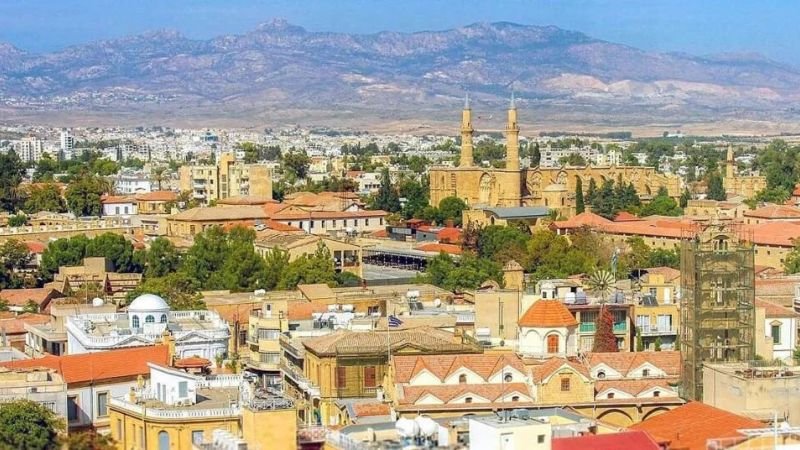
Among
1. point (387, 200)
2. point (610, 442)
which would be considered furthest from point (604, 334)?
point (387, 200)

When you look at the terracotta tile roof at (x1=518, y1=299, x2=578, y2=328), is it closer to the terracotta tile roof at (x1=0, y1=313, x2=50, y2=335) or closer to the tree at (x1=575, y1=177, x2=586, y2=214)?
the terracotta tile roof at (x1=0, y1=313, x2=50, y2=335)

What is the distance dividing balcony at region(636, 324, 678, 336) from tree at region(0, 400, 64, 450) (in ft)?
54.5

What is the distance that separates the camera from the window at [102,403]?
31.0m

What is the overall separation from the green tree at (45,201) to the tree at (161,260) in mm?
29008

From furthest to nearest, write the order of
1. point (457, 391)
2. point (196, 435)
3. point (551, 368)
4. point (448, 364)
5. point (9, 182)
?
point (9, 182) → point (448, 364) → point (551, 368) → point (457, 391) → point (196, 435)

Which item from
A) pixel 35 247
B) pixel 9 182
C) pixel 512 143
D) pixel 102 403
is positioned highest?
pixel 512 143

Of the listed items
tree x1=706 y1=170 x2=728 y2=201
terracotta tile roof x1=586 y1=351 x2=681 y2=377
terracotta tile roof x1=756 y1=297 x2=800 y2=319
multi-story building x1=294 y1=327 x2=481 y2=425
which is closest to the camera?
multi-story building x1=294 y1=327 x2=481 y2=425

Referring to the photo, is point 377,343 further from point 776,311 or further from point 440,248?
point 440,248

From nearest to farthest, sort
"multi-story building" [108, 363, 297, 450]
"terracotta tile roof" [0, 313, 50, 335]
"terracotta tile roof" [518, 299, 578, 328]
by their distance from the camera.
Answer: "multi-story building" [108, 363, 297, 450]
"terracotta tile roof" [518, 299, 578, 328]
"terracotta tile roof" [0, 313, 50, 335]

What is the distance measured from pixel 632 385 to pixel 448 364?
11.1ft

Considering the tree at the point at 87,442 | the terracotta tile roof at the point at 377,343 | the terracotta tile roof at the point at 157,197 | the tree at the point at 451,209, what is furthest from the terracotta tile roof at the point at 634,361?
the terracotta tile roof at the point at 157,197

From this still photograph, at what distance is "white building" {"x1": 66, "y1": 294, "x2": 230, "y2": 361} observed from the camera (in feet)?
117

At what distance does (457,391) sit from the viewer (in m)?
29.7

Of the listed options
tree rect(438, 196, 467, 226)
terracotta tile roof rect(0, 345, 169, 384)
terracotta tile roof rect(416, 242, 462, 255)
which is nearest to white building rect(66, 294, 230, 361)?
terracotta tile roof rect(0, 345, 169, 384)
